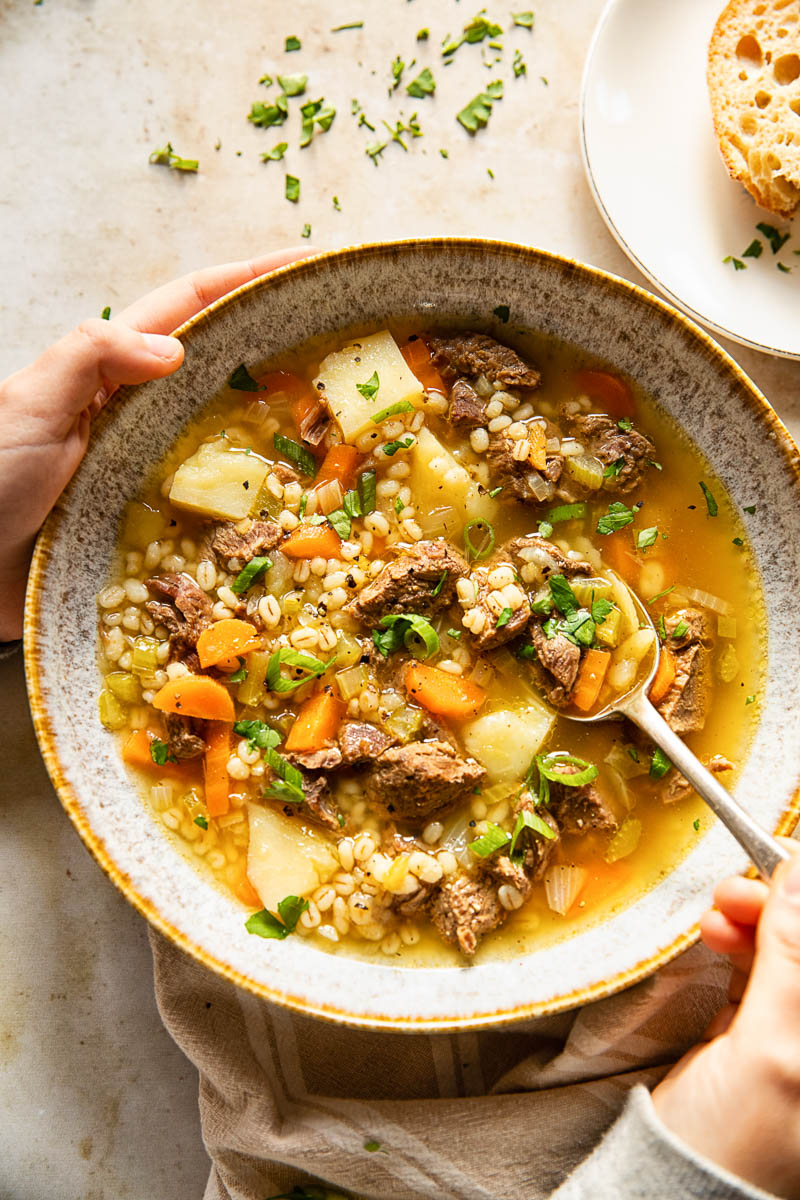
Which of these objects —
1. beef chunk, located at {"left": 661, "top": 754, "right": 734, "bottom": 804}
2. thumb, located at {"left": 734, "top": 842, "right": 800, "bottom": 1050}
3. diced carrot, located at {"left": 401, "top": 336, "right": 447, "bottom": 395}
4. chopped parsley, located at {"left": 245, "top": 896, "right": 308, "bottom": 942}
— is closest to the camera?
thumb, located at {"left": 734, "top": 842, "right": 800, "bottom": 1050}

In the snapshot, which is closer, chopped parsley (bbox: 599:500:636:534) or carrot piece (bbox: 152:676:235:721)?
carrot piece (bbox: 152:676:235:721)

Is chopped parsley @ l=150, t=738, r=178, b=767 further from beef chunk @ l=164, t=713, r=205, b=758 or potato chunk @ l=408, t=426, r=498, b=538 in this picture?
potato chunk @ l=408, t=426, r=498, b=538

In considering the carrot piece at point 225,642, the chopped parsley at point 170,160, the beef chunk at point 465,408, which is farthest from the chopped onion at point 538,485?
the chopped parsley at point 170,160

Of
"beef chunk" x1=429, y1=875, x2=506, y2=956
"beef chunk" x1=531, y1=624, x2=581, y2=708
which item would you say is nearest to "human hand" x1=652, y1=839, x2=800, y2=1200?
"beef chunk" x1=429, y1=875, x2=506, y2=956

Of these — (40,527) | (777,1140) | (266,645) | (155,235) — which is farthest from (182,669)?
(777,1140)

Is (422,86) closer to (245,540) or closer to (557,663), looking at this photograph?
(245,540)

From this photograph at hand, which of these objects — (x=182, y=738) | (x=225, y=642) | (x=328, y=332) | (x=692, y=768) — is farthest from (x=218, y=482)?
(x=692, y=768)

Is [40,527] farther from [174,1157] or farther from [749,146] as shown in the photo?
[749,146]
